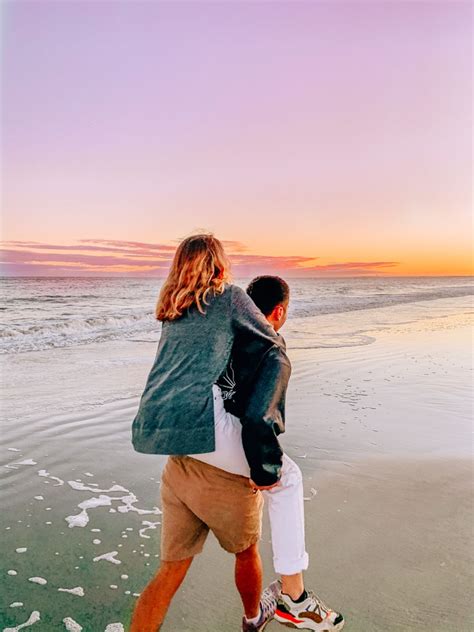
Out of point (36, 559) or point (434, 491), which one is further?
point (434, 491)

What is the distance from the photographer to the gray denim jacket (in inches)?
97.1

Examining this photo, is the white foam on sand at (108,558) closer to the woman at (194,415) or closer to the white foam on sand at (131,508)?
the white foam on sand at (131,508)

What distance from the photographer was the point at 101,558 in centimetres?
352

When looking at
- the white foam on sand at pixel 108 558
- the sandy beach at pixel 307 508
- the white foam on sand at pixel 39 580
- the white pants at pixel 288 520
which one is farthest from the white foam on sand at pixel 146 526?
the white pants at pixel 288 520

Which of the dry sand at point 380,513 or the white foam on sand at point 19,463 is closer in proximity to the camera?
the dry sand at point 380,513

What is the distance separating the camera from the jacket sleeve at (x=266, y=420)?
7.80 feet

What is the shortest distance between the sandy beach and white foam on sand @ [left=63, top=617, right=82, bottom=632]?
0.02 m

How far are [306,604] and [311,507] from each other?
1588mm

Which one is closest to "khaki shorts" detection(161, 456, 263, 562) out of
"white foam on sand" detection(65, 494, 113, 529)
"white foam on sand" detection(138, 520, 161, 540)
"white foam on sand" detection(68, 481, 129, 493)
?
"white foam on sand" detection(138, 520, 161, 540)

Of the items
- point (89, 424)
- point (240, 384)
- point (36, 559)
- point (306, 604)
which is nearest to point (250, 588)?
point (306, 604)

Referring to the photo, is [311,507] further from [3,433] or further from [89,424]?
[3,433]

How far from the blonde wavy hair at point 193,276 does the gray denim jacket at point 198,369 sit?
0.05m

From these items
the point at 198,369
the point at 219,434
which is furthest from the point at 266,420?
the point at 198,369

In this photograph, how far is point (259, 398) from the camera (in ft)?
7.91
